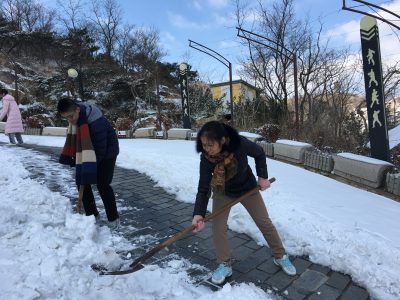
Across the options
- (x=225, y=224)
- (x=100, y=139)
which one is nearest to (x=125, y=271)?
→ (x=225, y=224)

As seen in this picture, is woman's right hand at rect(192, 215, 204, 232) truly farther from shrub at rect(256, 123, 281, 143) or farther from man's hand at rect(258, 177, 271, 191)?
shrub at rect(256, 123, 281, 143)

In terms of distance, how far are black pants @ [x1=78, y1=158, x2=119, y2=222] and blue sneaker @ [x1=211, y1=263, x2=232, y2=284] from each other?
1.58 meters

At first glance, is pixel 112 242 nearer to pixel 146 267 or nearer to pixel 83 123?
pixel 146 267

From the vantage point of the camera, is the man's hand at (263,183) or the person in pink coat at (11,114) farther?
the person in pink coat at (11,114)

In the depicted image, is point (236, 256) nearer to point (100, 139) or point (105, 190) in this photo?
point (105, 190)

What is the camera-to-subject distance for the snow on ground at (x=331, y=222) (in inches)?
123

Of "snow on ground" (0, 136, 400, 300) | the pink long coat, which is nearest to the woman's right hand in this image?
"snow on ground" (0, 136, 400, 300)

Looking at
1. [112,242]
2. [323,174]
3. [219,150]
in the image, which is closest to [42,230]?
[112,242]

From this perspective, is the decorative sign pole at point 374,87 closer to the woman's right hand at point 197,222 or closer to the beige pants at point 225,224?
the beige pants at point 225,224

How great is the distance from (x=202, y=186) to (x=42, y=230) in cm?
171

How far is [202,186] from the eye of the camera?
294 cm

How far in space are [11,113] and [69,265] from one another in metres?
8.02

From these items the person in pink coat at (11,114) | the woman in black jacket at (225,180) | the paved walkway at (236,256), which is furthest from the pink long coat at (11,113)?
the woman in black jacket at (225,180)

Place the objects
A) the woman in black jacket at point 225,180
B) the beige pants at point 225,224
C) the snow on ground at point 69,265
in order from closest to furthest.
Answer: the snow on ground at point 69,265 → the woman in black jacket at point 225,180 → the beige pants at point 225,224
